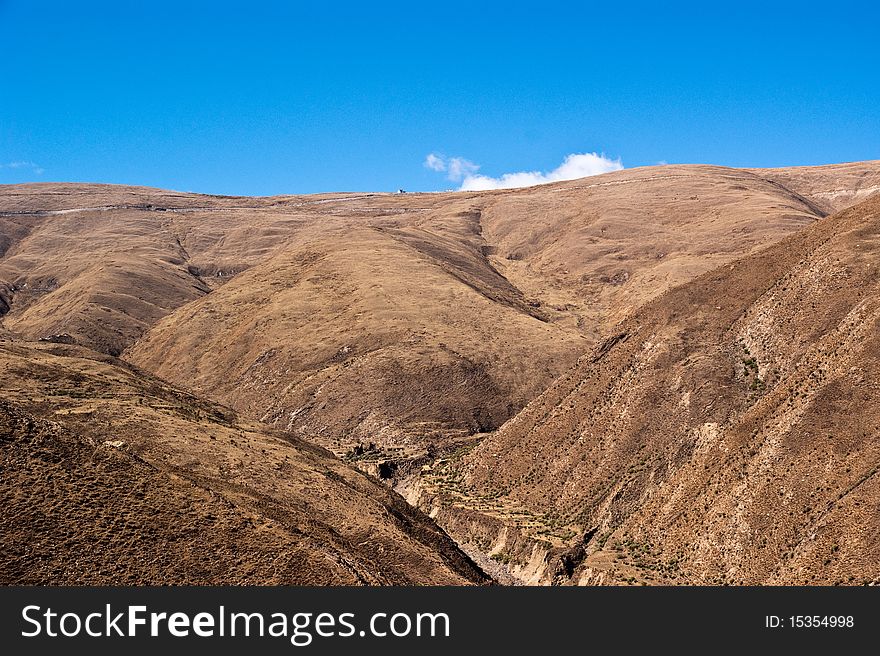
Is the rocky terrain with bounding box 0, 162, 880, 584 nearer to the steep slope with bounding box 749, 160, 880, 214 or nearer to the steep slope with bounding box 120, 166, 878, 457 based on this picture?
the steep slope with bounding box 120, 166, 878, 457

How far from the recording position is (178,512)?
1143 inches

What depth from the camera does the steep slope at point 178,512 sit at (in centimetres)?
2644

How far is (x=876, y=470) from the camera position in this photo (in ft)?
119

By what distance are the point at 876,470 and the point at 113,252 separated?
138889 millimetres

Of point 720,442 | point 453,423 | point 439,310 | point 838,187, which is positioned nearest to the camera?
point 720,442

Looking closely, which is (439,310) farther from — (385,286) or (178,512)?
(178,512)

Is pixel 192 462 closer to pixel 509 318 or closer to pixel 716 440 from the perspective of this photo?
pixel 716 440

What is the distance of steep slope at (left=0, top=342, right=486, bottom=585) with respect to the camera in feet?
86.7

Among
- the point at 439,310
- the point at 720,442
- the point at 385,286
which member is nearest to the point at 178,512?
the point at 720,442

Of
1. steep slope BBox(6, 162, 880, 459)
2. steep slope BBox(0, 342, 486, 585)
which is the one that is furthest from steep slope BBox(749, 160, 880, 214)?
steep slope BBox(0, 342, 486, 585)

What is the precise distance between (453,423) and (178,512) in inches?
1909

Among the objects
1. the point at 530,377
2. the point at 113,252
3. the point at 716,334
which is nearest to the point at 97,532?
the point at 716,334

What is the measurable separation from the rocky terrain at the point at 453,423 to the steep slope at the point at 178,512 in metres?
0.11

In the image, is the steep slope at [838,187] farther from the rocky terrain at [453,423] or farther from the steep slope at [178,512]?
the steep slope at [178,512]
